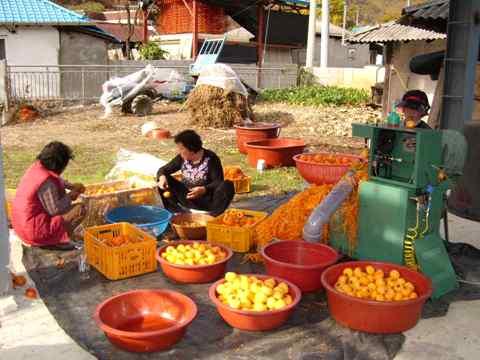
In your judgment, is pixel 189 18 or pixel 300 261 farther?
pixel 189 18

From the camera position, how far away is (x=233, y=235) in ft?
16.9

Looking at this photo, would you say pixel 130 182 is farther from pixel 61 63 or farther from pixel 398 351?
pixel 61 63

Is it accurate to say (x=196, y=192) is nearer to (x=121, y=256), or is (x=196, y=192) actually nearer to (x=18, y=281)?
(x=121, y=256)

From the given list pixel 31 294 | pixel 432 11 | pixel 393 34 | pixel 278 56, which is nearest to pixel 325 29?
A: pixel 278 56

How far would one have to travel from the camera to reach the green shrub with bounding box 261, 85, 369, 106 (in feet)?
64.3

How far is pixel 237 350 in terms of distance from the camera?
3.39 meters

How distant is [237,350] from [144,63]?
19234 mm

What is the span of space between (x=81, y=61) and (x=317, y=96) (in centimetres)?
899

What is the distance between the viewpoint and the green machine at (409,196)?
4164mm

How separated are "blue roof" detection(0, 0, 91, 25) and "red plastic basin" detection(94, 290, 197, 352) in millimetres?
16993

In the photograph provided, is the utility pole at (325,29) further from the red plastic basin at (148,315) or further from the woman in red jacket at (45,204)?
the red plastic basin at (148,315)

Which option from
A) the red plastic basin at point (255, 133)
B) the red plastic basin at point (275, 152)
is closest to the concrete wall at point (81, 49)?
the red plastic basin at point (255, 133)

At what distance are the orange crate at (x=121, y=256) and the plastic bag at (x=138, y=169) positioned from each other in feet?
5.29

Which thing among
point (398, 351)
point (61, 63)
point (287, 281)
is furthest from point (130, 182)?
point (61, 63)
